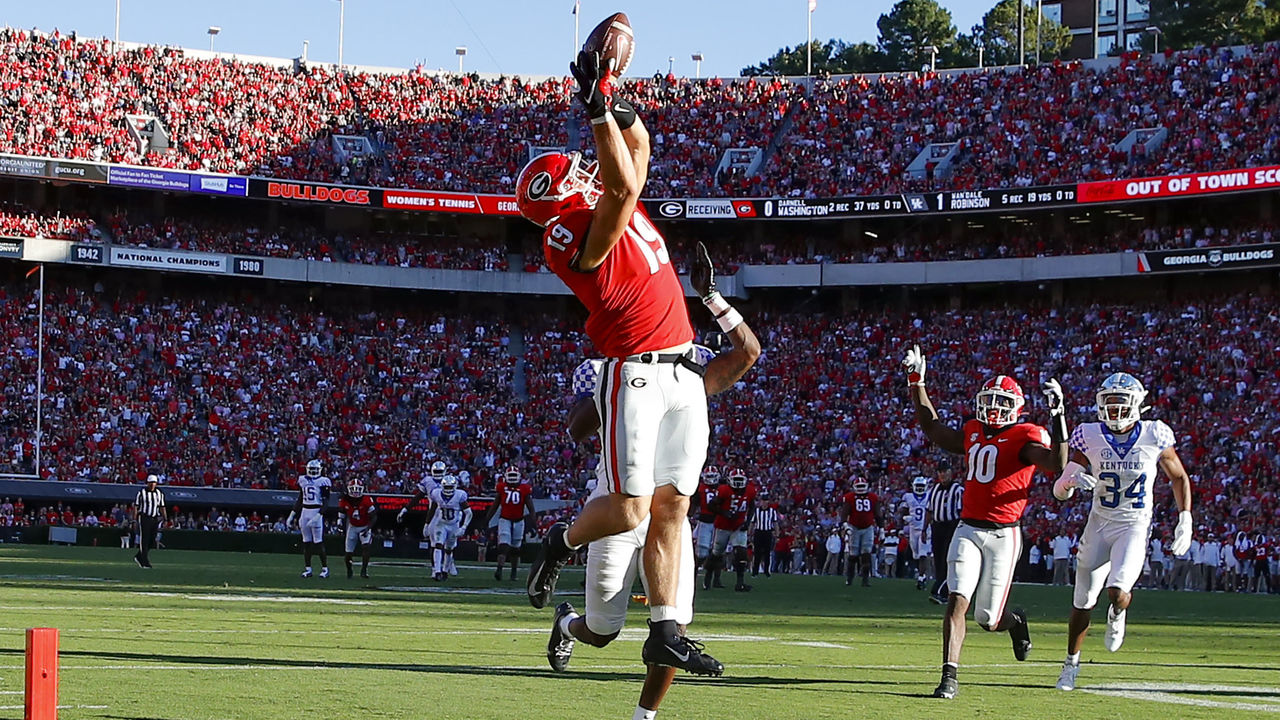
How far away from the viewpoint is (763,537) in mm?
36125

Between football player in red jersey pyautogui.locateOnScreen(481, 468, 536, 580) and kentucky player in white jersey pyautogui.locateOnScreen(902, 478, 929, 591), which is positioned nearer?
football player in red jersey pyautogui.locateOnScreen(481, 468, 536, 580)

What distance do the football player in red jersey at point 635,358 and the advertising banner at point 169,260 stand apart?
148 feet

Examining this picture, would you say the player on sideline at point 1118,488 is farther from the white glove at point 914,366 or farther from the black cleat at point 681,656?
the black cleat at point 681,656

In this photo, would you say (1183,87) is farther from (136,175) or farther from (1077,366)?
(136,175)

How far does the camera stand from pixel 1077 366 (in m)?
45.6

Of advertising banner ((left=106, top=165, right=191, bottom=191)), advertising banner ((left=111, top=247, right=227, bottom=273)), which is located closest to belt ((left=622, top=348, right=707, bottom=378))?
advertising banner ((left=111, top=247, right=227, bottom=273))

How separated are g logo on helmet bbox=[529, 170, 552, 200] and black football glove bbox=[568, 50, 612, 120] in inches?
38.7

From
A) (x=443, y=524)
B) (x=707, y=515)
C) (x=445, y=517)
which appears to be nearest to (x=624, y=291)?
(x=443, y=524)

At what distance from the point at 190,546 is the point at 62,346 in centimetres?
973

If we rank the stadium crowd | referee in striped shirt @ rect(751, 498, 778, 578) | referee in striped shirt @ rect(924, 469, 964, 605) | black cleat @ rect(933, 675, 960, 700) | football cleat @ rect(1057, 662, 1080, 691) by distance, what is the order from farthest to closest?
the stadium crowd < referee in striped shirt @ rect(751, 498, 778, 578) < referee in striped shirt @ rect(924, 469, 964, 605) < football cleat @ rect(1057, 662, 1080, 691) < black cleat @ rect(933, 675, 960, 700)

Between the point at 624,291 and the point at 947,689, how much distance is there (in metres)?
4.11

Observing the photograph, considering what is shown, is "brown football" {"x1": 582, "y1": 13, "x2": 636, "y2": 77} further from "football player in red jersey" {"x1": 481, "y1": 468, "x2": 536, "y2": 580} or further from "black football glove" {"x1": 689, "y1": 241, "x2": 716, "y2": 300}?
"football player in red jersey" {"x1": 481, "y1": 468, "x2": 536, "y2": 580}

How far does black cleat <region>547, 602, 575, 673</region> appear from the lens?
9406mm

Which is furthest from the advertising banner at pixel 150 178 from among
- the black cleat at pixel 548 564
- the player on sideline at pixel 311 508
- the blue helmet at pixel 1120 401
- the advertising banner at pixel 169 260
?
the black cleat at pixel 548 564
